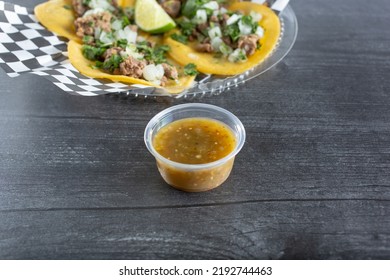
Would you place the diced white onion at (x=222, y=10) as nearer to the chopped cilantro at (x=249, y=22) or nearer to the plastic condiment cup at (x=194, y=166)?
the chopped cilantro at (x=249, y=22)

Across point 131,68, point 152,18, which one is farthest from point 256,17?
point 131,68

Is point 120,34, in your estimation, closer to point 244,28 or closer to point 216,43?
point 216,43

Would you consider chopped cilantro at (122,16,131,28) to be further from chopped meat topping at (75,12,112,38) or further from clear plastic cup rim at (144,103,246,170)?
clear plastic cup rim at (144,103,246,170)

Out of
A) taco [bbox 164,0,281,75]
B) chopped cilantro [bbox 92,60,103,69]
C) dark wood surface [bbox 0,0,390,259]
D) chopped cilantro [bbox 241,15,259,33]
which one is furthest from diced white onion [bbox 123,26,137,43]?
chopped cilantro [bbox 241,15,259,33]
